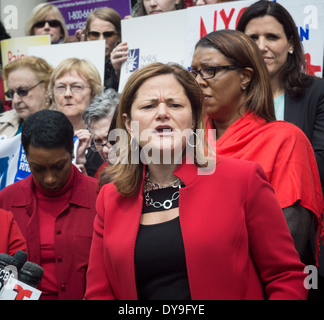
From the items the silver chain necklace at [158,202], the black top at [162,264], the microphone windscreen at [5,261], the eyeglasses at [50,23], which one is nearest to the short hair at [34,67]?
the eyeglasses at [50,23]

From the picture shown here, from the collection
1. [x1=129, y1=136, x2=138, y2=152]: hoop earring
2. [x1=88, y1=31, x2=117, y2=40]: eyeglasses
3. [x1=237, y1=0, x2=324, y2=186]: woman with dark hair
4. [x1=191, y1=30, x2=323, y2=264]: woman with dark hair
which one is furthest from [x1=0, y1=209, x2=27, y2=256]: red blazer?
[x1=88, y1=31, x2=117, y2=40]: eyeglasses

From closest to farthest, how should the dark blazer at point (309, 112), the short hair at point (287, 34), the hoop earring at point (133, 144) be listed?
the hoop earring at point (133, 144) < the dark blazer at point (309, 112) < the short hair at point (287, 34)

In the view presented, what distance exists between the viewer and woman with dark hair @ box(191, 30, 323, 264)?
2.41 m

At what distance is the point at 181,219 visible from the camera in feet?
6.34

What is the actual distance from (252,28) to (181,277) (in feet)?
5.96

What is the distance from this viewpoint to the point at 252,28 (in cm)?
321

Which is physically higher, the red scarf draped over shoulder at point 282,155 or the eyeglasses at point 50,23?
the eyeglasses at point 50,23

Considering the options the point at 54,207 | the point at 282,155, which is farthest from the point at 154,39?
the point at 282,155

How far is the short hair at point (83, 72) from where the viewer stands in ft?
13.9

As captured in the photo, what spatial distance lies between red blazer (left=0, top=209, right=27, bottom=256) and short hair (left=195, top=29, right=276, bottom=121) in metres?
1.26

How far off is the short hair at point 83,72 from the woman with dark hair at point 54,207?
1.31 m

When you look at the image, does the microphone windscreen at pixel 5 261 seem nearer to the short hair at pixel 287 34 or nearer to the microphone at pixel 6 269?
the microphone at pixel 6 269

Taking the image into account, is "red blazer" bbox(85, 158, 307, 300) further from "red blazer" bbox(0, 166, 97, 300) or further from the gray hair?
the gray hair
